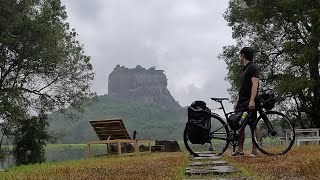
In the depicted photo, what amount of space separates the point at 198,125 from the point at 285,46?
62.5 feet

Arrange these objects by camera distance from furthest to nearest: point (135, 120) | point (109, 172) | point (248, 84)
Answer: point (135, 120) < point (248, 84) < point (109, 172)

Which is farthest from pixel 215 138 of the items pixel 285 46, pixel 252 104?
pixel 285 46

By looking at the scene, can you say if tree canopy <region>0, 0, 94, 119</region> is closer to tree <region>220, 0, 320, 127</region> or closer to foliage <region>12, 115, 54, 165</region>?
foliage <region>12, 115, 54, 165</region>

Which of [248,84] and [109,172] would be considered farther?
[248,84]

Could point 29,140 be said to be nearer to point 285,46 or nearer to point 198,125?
point 285,46

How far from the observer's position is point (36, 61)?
1041 inches

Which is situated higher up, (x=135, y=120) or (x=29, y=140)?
(x=135, y=120)

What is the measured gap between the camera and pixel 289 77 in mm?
26922

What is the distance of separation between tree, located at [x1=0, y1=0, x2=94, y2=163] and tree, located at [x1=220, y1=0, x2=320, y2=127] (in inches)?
467

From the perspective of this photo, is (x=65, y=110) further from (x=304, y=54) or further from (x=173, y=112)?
(x=173, y=112)

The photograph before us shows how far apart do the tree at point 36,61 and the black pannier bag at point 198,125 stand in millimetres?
16353

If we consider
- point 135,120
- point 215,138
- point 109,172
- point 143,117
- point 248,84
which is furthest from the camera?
point 143,117

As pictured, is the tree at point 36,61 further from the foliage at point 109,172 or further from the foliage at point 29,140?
the foliage at point 109,172

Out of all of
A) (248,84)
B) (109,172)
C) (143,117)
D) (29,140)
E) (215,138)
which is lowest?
(109,172)
